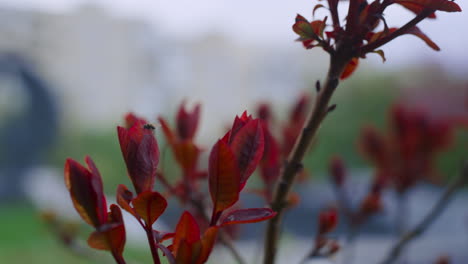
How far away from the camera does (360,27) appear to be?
0.26 m

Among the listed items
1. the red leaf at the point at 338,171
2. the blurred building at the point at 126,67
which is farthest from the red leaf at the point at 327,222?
the blurred building at the point at 126,67

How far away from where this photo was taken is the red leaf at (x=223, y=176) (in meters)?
0.24

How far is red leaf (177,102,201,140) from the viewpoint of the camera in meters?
0.43

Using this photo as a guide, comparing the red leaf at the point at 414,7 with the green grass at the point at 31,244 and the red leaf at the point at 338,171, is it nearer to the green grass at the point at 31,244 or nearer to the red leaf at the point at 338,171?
the red leaf at the point at 338,171

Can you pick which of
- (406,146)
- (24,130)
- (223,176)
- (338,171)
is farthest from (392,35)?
(24,130)

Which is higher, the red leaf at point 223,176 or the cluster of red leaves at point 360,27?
the cluster of red leaves at point 360,27

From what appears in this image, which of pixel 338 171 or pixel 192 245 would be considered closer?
pixel 192 245

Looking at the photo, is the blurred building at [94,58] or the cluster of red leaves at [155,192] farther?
the blurred building at [94,58]

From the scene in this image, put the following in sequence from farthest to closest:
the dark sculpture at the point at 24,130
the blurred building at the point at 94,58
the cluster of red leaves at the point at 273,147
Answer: the blurred building at the point at 94,58, the dark sculpture at the point at 24,130, the cluster of red leaves at the point at 273,147

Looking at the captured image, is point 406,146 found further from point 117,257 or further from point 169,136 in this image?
point 117,257

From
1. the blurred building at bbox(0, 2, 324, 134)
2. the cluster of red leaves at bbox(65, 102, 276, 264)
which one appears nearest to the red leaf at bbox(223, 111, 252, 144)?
the cluster of red leaves at bbox(65, 102, 276, 264)

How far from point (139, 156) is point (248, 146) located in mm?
58

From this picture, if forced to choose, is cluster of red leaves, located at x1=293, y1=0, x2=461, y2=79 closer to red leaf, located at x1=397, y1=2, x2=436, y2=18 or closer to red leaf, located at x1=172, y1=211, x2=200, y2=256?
red leaf, located at x1=397, y1=2, x2=436, y2=18

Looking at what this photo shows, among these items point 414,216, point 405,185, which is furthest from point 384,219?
point 405,185
